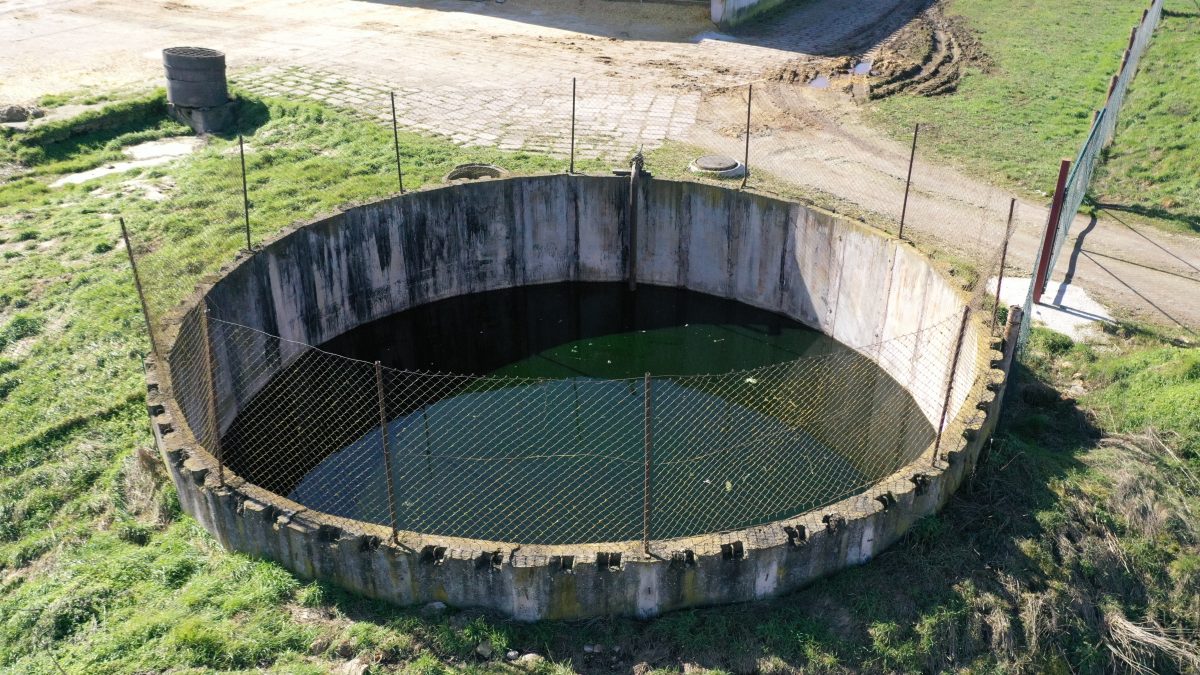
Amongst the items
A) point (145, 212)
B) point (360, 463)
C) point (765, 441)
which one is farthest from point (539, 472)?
point (145, 212)

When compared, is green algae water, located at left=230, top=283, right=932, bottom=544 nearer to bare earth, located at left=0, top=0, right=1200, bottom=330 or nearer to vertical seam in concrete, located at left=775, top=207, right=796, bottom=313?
vertical seam in concrete, located at left=775, top=207, right=796, bottom=313

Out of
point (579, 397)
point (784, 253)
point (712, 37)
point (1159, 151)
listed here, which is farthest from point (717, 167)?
point (712, 37)

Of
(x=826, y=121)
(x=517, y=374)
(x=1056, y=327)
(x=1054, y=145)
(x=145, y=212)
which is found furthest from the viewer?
(x=826, y=121)

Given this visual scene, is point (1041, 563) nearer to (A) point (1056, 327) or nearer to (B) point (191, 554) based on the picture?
(A) point (1056, 327)

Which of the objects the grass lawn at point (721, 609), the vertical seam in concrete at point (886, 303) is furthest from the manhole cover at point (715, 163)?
the grass lawn at point (721, 609)

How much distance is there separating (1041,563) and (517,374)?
882 centimetres

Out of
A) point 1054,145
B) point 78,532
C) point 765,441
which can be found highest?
point 1054,145

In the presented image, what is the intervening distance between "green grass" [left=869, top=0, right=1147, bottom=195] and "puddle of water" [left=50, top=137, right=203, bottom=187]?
47.8 ft

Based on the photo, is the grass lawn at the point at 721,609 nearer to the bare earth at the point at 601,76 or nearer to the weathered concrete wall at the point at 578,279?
the weathered concrete wall at the point at 578,279

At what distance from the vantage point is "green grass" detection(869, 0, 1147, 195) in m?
20.4

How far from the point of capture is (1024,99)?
78.9 ft

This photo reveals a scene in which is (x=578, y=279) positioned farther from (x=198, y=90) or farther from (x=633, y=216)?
(x=198, y=90)

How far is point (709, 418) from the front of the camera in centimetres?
1537

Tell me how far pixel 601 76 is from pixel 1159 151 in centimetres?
1231
